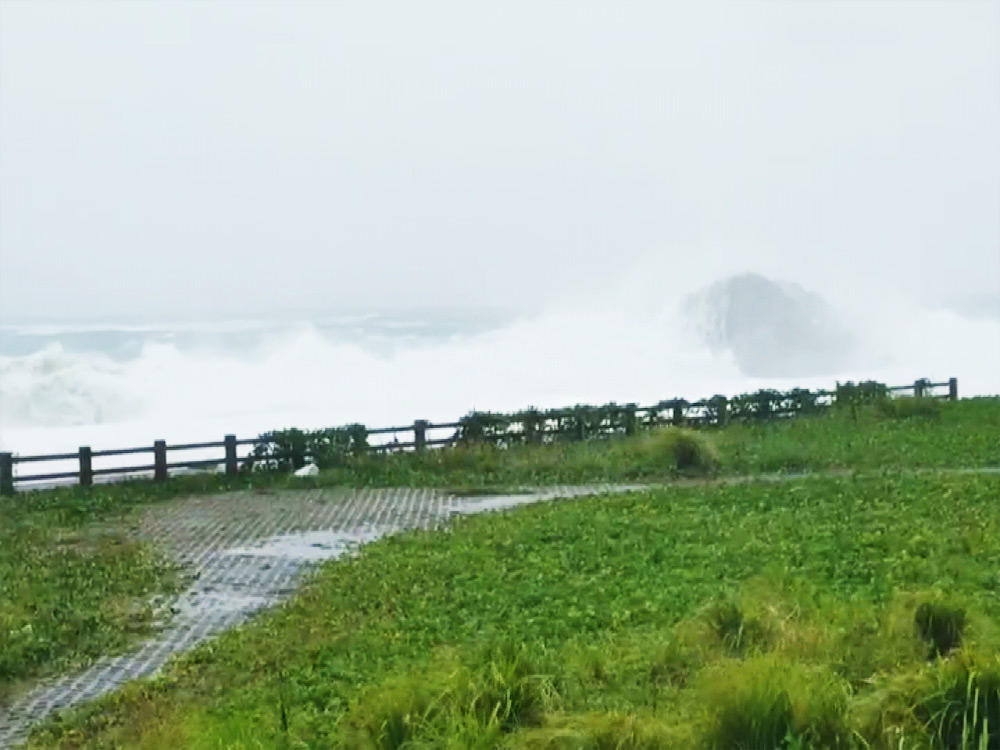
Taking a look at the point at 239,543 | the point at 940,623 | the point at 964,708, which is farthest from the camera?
the point at 239,543

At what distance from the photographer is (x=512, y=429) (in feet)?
84.5

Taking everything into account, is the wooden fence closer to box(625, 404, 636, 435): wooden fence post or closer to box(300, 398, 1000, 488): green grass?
box(625, 404, 636, 435): wooden fence post

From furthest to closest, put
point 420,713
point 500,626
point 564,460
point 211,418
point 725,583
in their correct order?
point 211,418
point 564,460
point 725,583
point 500,626
point 420,713

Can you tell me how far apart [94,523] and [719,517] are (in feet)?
29.2

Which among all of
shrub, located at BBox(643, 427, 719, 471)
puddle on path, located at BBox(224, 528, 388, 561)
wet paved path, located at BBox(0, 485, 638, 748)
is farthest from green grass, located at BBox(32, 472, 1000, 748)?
shrub, located at BBox(643, 427, 719, 471)

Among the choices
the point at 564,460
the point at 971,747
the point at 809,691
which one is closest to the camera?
the point at 971,747

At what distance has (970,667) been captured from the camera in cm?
580

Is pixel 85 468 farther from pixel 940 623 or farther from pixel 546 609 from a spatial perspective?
pixel 940 623

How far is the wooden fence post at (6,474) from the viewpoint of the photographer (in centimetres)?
2044

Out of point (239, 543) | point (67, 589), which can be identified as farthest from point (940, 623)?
point (239, 543)

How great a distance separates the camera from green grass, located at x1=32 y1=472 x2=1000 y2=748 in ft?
18.7

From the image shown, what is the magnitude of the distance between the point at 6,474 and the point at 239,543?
710 cm

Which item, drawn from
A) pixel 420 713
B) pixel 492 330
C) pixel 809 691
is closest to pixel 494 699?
pixel 420 713

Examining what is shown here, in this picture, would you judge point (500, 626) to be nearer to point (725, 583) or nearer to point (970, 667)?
point (725, 583)
